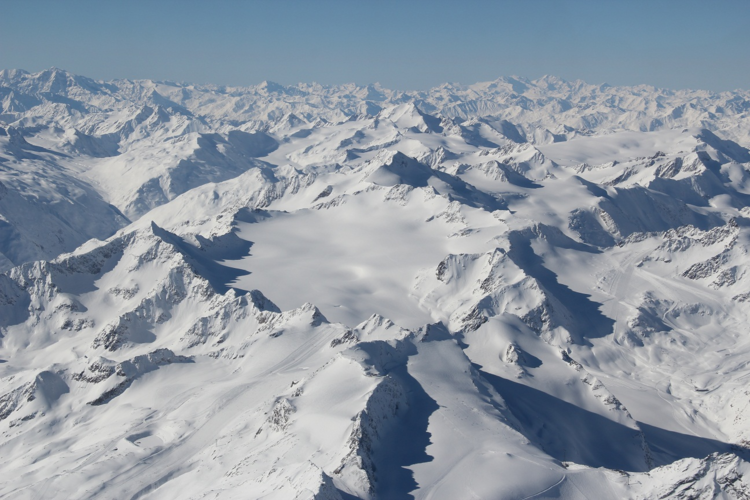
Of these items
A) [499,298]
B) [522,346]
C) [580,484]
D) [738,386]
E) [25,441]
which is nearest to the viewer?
[580,484]

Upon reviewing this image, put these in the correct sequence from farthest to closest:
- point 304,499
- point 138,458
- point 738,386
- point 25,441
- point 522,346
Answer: point 738,386
point 522,346
point 25,441
point 138,458
point 304,499

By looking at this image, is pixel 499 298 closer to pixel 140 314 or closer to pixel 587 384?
pixel 587 384

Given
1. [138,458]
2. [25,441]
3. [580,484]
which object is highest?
[580,484]

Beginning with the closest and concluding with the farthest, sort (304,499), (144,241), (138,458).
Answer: (304,499)
(138,458)
(144,241)

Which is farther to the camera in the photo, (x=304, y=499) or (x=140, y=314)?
(x=140, y=314)

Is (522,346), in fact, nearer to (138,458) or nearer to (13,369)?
(138,458)

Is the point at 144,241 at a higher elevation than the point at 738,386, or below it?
higher

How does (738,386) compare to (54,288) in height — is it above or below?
below

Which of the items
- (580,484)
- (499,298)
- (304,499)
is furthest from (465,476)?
(499,298)

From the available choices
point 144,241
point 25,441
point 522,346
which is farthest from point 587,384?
point 144,241
